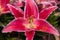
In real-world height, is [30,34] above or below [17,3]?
below

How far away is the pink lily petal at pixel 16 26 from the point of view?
517 millimetres

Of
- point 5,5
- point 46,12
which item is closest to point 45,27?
point 46,12

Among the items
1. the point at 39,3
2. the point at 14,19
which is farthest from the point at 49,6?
the point at 14,19

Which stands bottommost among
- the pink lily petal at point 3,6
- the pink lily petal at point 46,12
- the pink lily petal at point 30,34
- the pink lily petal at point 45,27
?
the pink lily petal at point 30,34

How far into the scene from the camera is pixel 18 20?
0.53 metres

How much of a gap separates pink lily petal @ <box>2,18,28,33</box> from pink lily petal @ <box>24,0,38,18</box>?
29 mm

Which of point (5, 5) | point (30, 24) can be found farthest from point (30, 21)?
point (5, 5)

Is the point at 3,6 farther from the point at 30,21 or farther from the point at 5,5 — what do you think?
the point at 30,21

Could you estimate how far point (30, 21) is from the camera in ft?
1.74

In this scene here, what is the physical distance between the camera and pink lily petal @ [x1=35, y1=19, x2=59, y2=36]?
1.72ft

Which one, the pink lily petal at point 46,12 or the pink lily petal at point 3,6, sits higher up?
the pink lily petal at point 3,6

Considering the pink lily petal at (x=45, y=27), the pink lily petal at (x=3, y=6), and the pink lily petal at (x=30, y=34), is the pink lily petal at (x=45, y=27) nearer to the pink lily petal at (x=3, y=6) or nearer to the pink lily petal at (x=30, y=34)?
the pink lily petal at (x=30, y=34)

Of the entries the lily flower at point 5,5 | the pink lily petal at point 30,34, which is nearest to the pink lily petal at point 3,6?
the lily flower at point 5,5

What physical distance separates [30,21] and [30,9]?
46 millimetres
